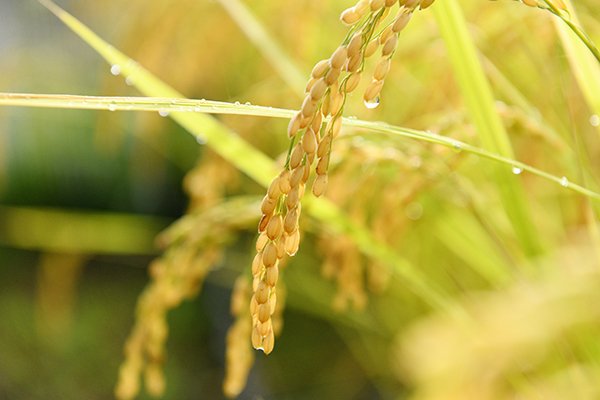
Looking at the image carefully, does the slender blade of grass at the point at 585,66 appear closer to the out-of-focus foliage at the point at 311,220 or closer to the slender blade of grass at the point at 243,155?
the out-of-focus foliage at the point at 311,220

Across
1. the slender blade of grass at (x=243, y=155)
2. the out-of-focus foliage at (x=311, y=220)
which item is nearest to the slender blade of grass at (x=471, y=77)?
the out-of-focus foliage at (x=311, y=220)

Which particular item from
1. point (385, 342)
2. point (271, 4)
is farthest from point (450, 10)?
point (385, 342)

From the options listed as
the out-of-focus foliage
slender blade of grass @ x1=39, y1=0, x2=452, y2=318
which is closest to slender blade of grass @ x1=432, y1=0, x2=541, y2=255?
the out-of-focus foliage

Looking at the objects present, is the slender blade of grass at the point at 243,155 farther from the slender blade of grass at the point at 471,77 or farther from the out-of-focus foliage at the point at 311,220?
the slender blade of grass at the point at 471,77

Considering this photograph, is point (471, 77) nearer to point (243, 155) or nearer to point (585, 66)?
point (585, 66)

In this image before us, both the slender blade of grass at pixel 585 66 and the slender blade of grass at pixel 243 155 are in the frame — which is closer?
the slender blade of grass at pixel 585 66

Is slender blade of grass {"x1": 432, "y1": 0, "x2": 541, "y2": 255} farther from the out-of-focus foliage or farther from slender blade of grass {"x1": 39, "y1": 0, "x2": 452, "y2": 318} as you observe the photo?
slender blade of grass {"x1": 39, "y1": 0, "x2": 452, "y2": 318}

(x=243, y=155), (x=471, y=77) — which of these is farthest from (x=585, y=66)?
(x=243, y=155)

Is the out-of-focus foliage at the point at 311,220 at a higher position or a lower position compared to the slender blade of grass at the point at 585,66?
higher
